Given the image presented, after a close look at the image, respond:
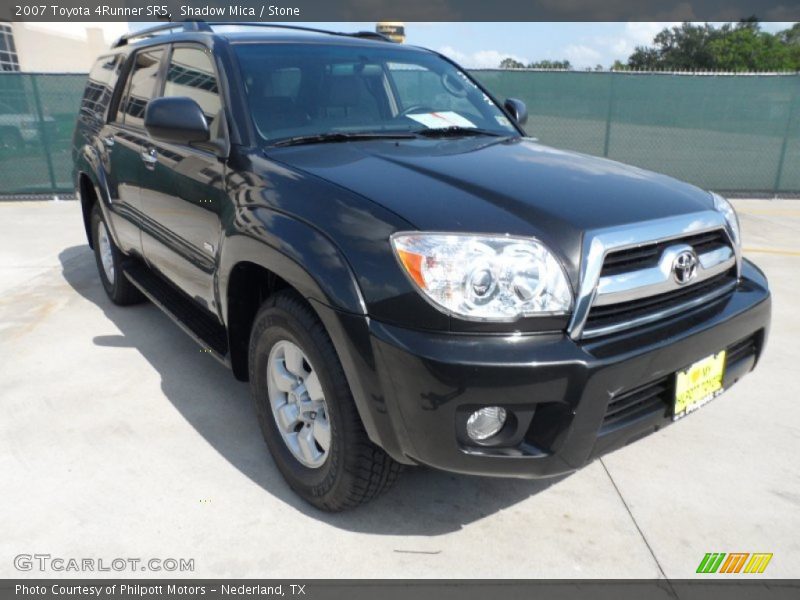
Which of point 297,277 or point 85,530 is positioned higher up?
point 297,277

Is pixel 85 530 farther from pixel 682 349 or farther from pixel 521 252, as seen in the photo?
pixel 682 349

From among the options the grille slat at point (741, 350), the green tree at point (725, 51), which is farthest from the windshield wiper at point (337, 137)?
the green tree at point (725, 51)

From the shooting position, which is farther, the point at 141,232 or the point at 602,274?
the point at 141,232

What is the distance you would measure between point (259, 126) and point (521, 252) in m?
1.40

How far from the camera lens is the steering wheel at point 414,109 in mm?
3220

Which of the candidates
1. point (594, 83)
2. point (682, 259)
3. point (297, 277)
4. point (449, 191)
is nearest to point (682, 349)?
point (682, 259)

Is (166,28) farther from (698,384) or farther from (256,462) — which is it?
Answer: (698,384)

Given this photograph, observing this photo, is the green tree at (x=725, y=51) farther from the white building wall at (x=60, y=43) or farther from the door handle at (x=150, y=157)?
the door handle at (x=150, y=157)

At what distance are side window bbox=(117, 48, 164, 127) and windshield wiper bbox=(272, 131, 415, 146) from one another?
1.43 m

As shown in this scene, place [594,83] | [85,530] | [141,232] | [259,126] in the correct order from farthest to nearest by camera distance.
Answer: [594,83], [141,232], [259,126], [85,530]

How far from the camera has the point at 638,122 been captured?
1023 cm

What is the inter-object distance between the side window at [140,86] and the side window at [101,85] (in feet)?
1.04

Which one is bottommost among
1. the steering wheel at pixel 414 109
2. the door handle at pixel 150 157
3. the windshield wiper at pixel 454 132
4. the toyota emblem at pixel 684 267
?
the toyota emblem at pixel 684 267
